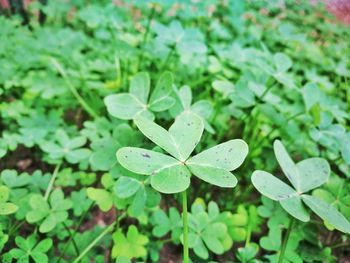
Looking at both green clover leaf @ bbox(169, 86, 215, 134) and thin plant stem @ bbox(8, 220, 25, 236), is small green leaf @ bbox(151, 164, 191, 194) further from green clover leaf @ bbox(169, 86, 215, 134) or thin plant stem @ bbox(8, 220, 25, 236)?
thin plant stem @ bbox(8, 220, 25, 236)

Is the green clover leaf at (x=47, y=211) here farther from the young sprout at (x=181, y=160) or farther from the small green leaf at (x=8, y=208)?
the young sprout at (x=181, y=160)

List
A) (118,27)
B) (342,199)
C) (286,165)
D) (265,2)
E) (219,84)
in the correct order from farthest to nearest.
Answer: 1. (265,2)
2. (118,27)
3. (219,84)
4. (342,199)
5. (286,165)

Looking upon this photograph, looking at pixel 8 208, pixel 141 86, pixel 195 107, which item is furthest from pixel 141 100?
pixel 8 208

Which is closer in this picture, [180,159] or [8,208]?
[180,159]

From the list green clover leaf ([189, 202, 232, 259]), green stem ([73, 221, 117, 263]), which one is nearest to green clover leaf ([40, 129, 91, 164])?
green stem ([73, 221, 117, 263])

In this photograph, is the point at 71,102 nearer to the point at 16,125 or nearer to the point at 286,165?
the point at 16,125

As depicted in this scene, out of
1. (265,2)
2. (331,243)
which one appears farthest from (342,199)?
(265,2)

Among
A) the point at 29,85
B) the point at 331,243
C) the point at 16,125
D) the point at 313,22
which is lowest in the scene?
the point at 331,243

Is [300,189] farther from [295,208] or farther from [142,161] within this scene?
[142,161]
